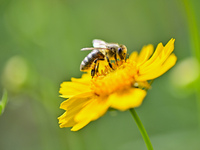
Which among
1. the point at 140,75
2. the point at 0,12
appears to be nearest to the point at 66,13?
the point at 0,12

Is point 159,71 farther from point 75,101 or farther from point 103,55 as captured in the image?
point 103,55

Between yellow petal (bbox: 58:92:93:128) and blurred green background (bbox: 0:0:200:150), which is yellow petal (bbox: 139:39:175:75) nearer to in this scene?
yellow petal (bbox: 58:92:93:128)

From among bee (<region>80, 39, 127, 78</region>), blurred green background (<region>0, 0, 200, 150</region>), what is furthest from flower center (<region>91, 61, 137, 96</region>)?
blurred green background (<region>0, 0, 200, 150</region>)

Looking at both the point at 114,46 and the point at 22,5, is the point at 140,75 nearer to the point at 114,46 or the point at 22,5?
the point at 114,46

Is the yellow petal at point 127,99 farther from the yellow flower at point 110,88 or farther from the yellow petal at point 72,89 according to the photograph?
the yellow petal at point 72,89

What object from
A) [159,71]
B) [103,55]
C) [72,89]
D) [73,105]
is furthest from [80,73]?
[159,71]

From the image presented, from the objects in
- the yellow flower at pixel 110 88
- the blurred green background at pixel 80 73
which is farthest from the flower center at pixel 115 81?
the blurred green background at pixel 80 73

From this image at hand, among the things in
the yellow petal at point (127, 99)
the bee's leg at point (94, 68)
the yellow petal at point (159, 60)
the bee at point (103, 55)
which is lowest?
the yellow petal at point (127, 99)
